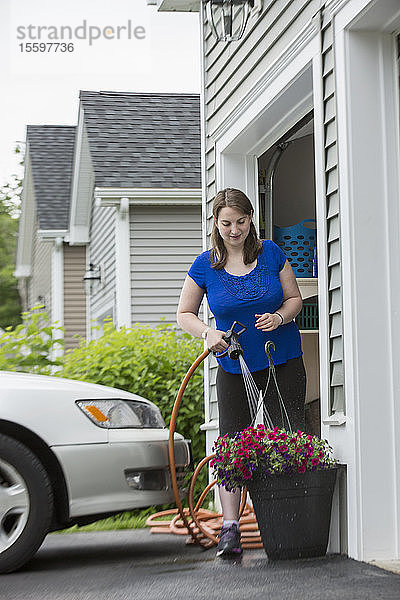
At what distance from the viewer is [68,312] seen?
15688 millimetres

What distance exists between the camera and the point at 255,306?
446 centimetres

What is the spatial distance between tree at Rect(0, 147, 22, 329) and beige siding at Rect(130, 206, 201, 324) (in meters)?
25.7

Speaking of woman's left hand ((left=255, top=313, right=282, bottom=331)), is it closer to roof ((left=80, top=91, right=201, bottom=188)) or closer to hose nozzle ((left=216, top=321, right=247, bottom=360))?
hose nozzle ((left=216, top=321, right=247, bottom=360))

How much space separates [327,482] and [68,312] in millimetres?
11955

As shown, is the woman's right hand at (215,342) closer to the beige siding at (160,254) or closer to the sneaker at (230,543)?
the sneaker at (230,543)

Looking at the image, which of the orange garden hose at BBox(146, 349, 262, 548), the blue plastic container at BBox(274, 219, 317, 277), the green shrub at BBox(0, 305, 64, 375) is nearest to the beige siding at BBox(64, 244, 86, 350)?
the green shrub at BBox(0, 305, 64, 375)

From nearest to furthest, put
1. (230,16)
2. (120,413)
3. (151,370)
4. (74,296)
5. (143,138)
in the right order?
1. (120,413)
2. (230,16)
3. (151,370)
4. (143,138)
5. (74,296)

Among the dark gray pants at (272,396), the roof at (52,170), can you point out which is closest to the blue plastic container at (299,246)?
the dark gray pants at (272,396)

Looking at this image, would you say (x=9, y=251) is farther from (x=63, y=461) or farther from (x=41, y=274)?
(x=63, y=461)

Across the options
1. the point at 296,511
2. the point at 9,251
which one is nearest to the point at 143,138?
the point at 296,511

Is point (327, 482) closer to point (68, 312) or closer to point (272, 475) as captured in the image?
point (272, 475)

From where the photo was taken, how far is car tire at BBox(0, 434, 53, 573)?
13.5 ft

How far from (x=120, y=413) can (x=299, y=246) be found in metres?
2.17

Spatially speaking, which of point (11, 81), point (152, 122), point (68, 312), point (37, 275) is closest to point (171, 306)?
point (152, 122)
